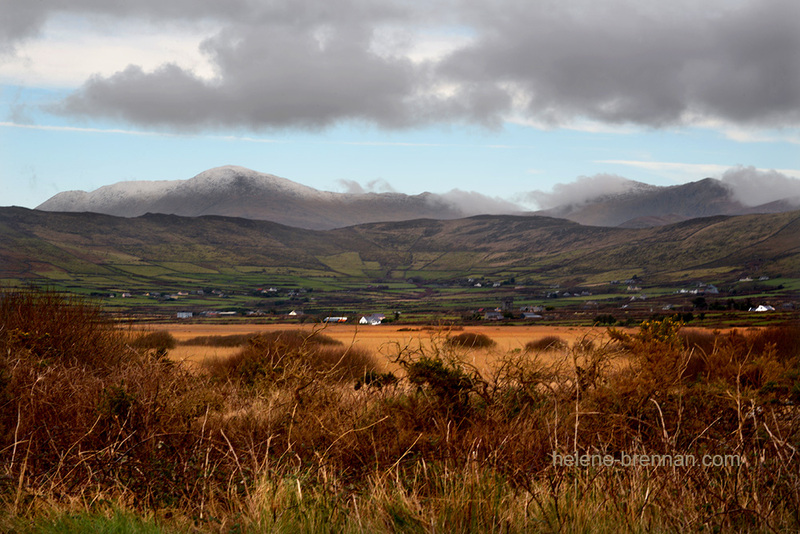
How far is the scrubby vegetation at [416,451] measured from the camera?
21.3ft

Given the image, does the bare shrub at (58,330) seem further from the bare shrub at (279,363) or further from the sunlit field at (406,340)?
the bare shrub at (279,363)

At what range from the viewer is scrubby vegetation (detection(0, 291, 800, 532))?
648 cm

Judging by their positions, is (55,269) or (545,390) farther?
(55,269)

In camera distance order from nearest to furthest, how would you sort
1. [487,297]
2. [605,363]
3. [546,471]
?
[546,471] → [605,363] → [487,297]

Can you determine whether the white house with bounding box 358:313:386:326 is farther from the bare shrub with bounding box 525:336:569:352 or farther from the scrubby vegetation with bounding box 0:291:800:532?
the scrubby vegetation with bounding box 0:291:800:532

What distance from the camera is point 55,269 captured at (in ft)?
545

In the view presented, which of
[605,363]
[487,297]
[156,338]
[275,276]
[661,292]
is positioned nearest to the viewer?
[605,363]

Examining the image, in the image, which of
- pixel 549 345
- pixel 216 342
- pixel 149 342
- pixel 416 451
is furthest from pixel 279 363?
pixel 216 342

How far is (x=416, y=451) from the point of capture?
890 centimetres

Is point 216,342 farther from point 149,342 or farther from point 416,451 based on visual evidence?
point 416,451

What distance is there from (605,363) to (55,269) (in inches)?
6953

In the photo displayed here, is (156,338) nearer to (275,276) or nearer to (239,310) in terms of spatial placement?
(239,310)

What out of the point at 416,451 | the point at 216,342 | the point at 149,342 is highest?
the point at 416,451

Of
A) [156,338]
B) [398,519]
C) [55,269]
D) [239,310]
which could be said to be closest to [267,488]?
[398,519]
